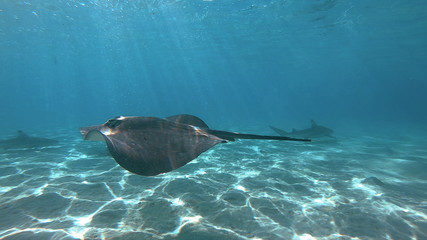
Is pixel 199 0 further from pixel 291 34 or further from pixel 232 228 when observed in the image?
pixel 232 228

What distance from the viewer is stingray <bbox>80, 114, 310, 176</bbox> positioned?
2754 mm

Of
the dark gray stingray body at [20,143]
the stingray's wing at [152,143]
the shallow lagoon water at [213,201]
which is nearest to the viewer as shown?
the stingray's wing at [152,143]

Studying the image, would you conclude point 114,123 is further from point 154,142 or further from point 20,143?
point 20,143

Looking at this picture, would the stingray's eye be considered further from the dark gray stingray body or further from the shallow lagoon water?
the dark gray stingray body

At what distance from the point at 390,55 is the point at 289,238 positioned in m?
48.6

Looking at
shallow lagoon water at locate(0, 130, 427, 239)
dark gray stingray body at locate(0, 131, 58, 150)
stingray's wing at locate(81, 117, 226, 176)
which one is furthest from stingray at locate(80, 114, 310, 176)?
dark gray stingray body at locate(0, 131, 58, 150)

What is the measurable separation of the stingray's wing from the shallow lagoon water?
1.82 m

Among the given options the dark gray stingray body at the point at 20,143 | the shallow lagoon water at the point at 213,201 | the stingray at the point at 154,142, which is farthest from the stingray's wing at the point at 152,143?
the dark gray stingray body at the point at 20,143

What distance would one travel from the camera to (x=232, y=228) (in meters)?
4.16

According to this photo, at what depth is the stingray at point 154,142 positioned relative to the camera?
275cm

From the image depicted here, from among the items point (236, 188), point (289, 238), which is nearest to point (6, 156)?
point (236, 188)

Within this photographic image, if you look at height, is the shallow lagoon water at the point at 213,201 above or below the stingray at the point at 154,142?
below

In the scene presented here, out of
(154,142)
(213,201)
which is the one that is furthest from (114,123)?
(213,201)

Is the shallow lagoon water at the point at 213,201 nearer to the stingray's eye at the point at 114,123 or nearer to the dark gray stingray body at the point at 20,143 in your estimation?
the stingray's eye at the point at 114,123
